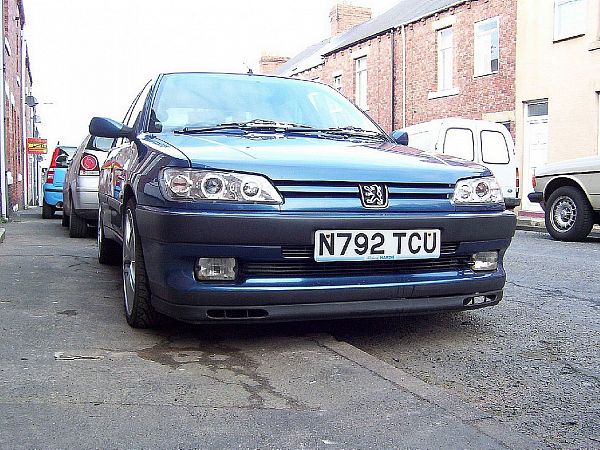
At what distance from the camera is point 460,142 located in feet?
41.0

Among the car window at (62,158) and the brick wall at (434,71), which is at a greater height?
the brick wall at (434,71)

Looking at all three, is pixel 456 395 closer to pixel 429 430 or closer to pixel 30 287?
pixel 429 430

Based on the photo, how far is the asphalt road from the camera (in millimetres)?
2492

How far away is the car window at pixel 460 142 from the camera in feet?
40.7

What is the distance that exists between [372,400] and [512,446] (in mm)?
602

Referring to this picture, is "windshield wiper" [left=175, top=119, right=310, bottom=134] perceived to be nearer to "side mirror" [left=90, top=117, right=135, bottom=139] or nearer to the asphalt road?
"side mirror" [left=90, top=117, right=135, bottom=139]

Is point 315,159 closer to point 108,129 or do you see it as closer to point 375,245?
point 375,245

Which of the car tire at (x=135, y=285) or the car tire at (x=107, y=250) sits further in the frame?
the car tire at (x=107, y=250)

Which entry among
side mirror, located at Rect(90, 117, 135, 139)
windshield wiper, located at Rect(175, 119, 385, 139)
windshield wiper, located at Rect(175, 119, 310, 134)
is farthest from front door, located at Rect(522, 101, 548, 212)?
side mirror, located at Rect(90, 117, 135, 139)

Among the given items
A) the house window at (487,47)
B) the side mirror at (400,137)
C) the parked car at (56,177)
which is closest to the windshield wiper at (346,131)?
the side mirror at (400,137)

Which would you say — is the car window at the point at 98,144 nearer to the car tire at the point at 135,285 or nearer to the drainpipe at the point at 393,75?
the car tire at the point at 135,285

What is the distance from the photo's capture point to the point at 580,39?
16.3 metres

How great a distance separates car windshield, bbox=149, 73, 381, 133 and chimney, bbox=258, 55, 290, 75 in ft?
109

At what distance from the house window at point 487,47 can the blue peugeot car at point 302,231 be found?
15.7m
